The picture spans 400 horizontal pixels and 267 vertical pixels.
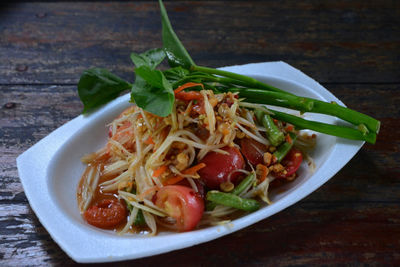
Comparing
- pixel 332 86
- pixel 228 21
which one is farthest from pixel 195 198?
pixel 228 21

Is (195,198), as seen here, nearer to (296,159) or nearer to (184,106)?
(184,106)

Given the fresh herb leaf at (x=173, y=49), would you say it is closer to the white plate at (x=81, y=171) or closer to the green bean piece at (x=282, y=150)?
the white plate at (x=81, y=171)

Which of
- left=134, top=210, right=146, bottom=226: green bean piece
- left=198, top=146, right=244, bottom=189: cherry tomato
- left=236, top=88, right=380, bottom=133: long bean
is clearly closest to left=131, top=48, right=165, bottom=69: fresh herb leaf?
left=236, top=88, right=380, bottom=133: long bean

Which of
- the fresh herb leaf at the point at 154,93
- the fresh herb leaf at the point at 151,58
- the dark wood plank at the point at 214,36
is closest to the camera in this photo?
the fresh herb leaf at the point at 154,93

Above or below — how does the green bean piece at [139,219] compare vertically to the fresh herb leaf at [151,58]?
below

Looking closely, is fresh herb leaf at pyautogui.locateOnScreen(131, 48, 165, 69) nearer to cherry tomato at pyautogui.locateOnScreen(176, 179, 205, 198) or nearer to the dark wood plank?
cherry tomato at pyautogui.locateOnScreen(176, 179, 205, 198)

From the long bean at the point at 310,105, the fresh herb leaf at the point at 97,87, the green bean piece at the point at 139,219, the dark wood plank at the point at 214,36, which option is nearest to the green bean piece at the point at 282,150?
the long bean at the point at 310,105

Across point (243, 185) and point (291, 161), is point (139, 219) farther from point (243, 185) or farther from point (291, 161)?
point (291, 161)
